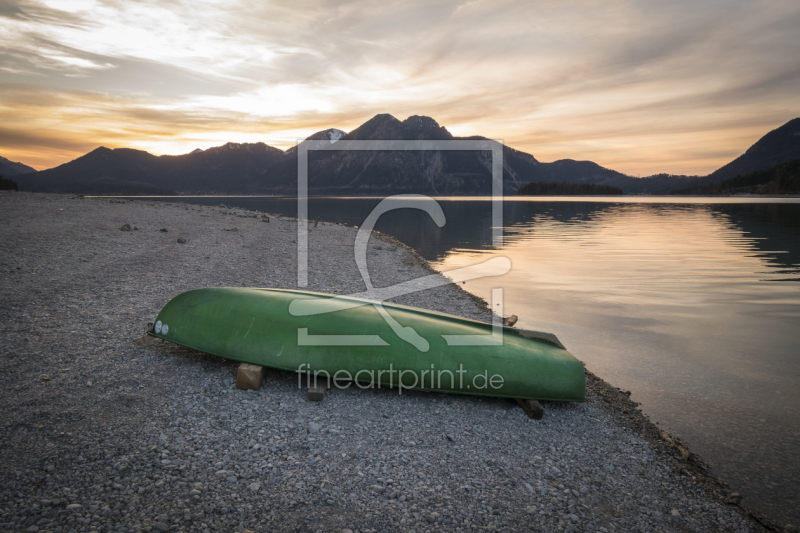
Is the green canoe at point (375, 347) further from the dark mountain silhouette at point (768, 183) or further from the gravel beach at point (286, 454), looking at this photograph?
the dark mountain silhouette at point (768, 183)

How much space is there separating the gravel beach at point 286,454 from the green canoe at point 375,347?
34cm

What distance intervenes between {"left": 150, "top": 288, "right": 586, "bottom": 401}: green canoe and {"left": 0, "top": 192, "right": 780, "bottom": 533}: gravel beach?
34 cm

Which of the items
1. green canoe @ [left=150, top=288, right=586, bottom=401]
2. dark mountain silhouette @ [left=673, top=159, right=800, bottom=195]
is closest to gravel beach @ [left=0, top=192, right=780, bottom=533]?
green canoe @ [left=150, top=288, right=586, bottom=401]

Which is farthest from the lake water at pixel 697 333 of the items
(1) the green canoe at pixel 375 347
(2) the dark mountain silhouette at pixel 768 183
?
(2) the dark mountain silhouette at pixel 768 183

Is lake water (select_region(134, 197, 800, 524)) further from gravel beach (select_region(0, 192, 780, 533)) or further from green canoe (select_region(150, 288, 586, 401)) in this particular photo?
green canoe (select_region(150, 288, 586, 401))

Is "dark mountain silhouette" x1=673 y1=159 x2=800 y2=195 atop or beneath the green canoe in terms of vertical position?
atop

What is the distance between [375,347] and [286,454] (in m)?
1.79

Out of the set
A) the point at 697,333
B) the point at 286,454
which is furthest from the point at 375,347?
the point at 697,333

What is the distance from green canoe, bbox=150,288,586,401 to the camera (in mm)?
5465

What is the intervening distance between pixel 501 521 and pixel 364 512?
126 centimetres

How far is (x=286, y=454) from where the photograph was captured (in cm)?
432

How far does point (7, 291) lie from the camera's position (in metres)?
7.92

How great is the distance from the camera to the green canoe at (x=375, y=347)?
17.9 feet

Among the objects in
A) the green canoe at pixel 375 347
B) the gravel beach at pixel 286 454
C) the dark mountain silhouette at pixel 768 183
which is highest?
the dark mountain silhouette at pixel 768 183
